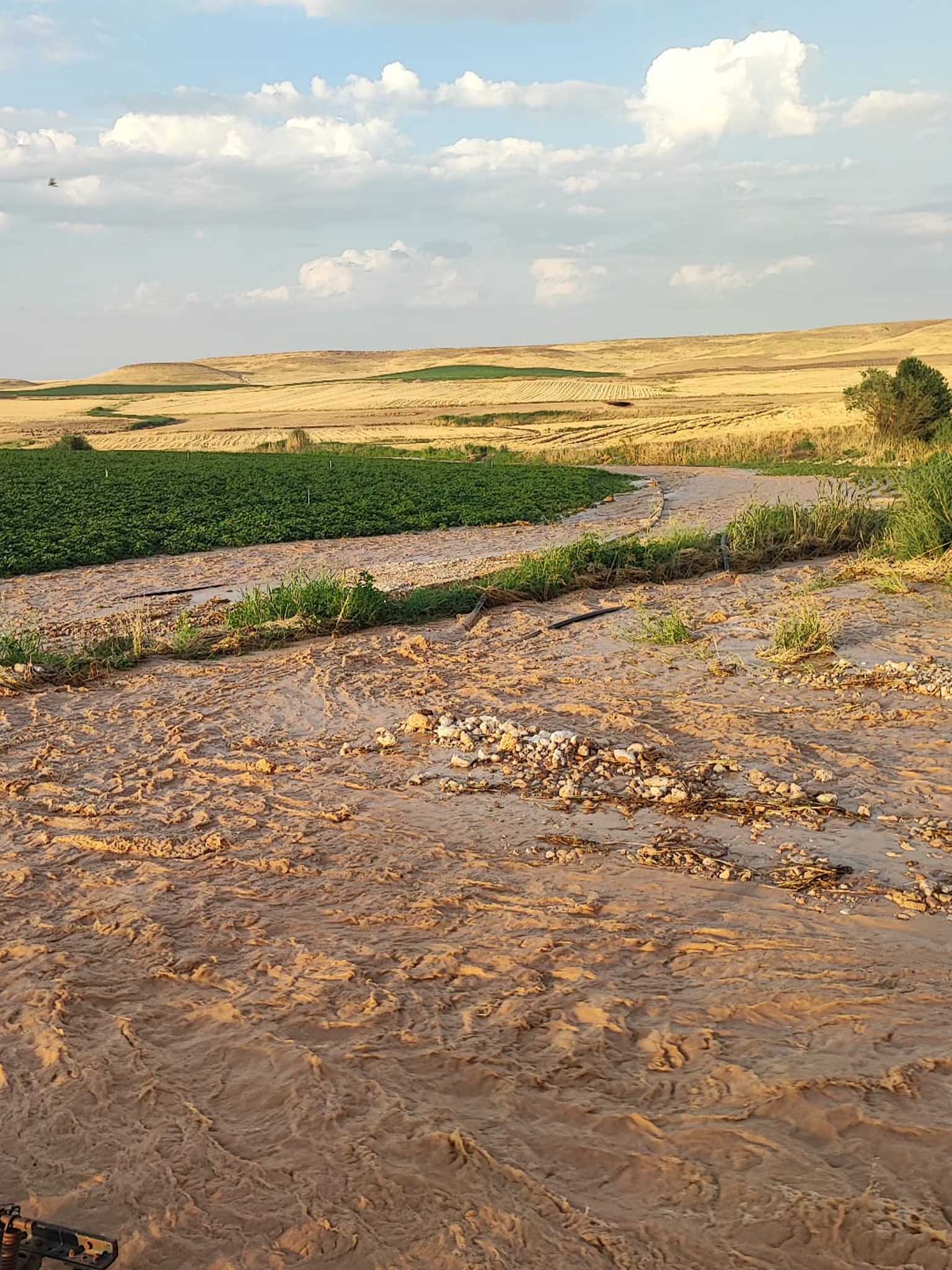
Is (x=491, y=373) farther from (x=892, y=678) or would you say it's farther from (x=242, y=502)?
(x=892, y=678)

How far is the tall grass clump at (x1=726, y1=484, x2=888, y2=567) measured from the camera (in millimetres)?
13227

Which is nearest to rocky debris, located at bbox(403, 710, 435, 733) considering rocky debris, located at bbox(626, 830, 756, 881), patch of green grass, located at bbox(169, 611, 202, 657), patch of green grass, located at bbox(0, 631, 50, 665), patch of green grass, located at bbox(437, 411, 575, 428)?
rocky debris, located at bbox(626, 830, 756, 881)

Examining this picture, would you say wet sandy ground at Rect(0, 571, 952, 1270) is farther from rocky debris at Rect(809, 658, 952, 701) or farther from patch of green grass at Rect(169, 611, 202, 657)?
patch of green grass at Rect(169, 611, 202, 657)

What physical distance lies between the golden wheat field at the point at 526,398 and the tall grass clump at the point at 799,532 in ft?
69.2

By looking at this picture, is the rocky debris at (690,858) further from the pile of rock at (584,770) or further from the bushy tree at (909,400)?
the bushy tree at (909,400)

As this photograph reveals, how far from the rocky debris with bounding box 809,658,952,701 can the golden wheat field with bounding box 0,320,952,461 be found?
27657 mm

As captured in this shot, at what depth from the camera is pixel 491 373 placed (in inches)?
3681

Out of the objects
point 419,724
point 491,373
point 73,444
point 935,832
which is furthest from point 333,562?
point 491,373

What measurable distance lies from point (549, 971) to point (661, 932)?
0.56m

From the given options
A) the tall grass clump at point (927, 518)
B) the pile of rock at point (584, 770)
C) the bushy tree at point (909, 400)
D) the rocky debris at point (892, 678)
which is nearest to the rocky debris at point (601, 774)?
the pile of rock at point (584, 770)

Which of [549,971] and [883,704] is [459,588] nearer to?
[883,704]

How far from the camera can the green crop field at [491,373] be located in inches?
3420

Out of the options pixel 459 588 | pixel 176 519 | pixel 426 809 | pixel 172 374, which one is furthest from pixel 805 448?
pixel 172 374

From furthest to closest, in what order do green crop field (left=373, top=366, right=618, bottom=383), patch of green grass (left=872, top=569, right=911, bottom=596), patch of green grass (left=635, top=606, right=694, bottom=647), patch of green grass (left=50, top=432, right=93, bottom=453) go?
1. green crop field (left=373, top=366, right=618, bottom=383)
2. patch of green grass (left=50, top=432, right=93, bottom=453)
3. patch of green grass (left=872, top=569, right=911, bottom=596)
4. patch of green grass (left=635, top=606, right=694, bottom=647)
